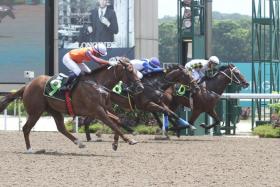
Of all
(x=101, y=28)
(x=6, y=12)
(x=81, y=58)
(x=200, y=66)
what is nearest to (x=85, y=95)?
(x=81, y=58)

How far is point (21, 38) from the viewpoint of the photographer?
3581 cm

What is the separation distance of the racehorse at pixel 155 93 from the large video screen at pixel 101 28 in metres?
18.3

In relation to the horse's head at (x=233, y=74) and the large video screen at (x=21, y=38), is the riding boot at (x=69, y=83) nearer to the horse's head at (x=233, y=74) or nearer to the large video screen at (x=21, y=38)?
the horse's head at (x=233, y=74)

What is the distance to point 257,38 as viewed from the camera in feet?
78.8

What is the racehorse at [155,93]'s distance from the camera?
1522cm

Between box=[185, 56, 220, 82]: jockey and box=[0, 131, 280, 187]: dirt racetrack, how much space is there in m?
2.14

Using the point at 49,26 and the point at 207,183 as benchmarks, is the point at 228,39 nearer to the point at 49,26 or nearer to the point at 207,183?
the point at 49,26

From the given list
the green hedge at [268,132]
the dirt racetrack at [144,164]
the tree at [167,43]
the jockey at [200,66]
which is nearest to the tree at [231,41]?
the tree at [167,43]

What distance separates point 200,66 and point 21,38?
66.5 feet

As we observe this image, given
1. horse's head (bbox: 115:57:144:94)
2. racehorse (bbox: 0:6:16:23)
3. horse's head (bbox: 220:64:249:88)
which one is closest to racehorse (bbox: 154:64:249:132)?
horse's head (bbox: 220:64:249:88)

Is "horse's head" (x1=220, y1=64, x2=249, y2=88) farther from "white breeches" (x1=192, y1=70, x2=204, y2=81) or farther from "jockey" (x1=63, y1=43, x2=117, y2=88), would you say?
"jockey" (x1=63, y1=43, x2=117, y2=88)

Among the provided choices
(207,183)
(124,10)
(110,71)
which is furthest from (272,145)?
(124,10)

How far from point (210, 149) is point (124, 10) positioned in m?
21.6

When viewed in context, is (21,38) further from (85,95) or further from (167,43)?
(167,43)
